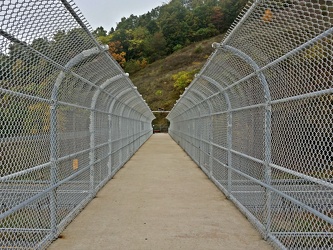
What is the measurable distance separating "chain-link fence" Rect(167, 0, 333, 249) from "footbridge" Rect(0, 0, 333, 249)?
24 millimetres

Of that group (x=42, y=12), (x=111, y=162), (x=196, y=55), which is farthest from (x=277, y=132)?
(x=196, y=55)

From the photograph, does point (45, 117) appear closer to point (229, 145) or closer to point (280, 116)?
→ point (280, 116)

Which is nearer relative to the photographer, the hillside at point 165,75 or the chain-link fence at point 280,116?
the chain-link fence at point 280,116

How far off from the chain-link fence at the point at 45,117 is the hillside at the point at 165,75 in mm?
43379

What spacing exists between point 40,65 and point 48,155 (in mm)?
1172

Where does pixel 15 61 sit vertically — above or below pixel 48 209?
above

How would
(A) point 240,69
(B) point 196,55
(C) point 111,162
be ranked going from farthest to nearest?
(B) point 196,55 → (C) point 111,162 → (A) point 240,69

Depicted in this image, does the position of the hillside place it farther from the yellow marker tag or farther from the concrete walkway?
the yellow marker tag

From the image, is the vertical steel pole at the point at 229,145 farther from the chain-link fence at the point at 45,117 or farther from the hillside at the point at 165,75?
the hillside at the point at 165,75

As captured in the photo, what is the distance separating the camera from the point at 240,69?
19.6 feet

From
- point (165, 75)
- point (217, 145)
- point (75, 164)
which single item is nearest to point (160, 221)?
point (75, 164)

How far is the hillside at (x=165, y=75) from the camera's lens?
52919mm

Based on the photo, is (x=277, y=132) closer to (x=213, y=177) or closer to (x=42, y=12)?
(x=42, y=12)

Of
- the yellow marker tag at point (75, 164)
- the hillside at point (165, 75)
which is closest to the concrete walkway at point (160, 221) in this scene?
the yellow marker tag at point (75, 164)
